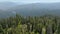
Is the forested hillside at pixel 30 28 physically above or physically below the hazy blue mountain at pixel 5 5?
above

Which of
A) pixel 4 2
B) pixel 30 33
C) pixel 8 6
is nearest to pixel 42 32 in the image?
pixel 30 33

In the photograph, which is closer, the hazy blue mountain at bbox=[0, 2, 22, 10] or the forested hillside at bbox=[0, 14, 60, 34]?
the forested hillside at bbox=[0, 14, 60, 34]

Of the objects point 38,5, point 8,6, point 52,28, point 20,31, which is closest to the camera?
point 20,31

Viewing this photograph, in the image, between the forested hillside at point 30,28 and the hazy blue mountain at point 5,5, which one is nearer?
the forested hillside at point 30,28

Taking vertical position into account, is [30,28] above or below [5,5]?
above

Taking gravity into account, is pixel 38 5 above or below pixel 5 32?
below

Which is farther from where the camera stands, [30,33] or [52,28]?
[52,28]

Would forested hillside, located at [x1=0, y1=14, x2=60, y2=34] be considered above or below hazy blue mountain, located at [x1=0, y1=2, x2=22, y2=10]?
above

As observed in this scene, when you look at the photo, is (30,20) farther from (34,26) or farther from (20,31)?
(20,31)

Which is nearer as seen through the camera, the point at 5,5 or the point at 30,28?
the point at 30,28

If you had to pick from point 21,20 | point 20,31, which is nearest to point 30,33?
point 20,31

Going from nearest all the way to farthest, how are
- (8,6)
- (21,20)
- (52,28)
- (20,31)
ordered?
1. (20,31)
2. (52,28)
3. (21,20)
4. (8,6)
